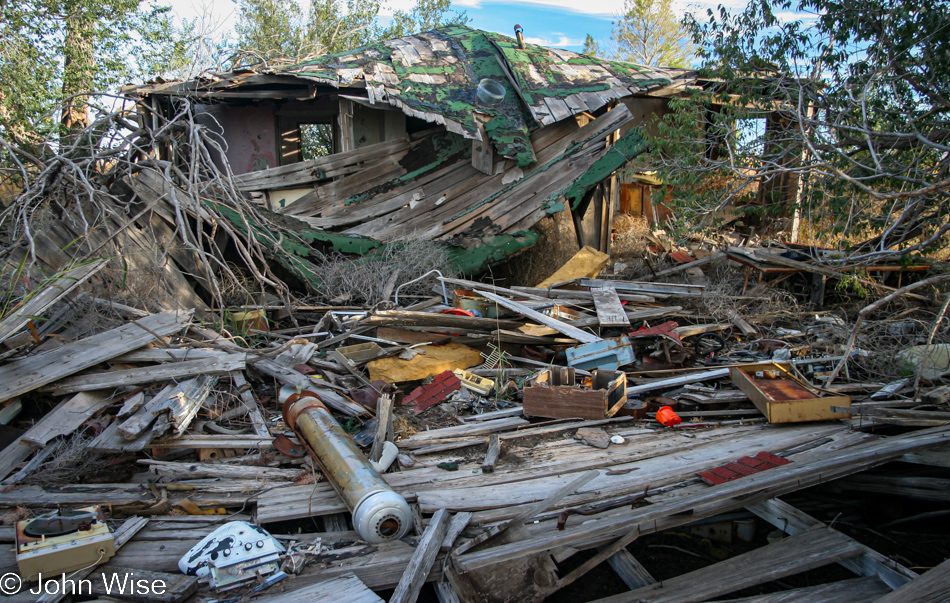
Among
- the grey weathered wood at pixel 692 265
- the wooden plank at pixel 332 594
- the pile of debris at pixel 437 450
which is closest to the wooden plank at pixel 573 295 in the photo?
the pile of debris at pixel 437 450

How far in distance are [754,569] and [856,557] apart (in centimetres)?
51

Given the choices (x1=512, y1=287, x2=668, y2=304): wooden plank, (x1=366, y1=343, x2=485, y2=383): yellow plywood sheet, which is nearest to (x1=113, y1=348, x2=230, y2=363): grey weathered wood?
(x1=366, y1=343, x2=485, y2=383): yellow plywood sheet

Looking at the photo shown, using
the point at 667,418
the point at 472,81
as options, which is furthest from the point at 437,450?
the point at 472,81

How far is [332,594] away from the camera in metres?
2.44

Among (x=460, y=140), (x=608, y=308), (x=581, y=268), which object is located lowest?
(x=608, y=308)

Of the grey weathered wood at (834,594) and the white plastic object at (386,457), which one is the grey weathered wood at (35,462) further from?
the grey weathered wood at (834,594)

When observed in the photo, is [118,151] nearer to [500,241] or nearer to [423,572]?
[500,241]

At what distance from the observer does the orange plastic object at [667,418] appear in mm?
4527

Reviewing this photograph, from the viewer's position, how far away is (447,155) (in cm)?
964

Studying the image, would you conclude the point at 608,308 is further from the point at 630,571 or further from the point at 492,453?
the point at 630,571

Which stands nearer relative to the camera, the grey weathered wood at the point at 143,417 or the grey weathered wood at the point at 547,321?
the grey weathered wood at the point at 143,417

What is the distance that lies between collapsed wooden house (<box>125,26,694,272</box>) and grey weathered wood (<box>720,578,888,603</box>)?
6650 mm

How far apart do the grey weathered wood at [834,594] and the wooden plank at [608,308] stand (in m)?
3.85

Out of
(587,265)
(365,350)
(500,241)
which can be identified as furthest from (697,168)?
(365,350)
